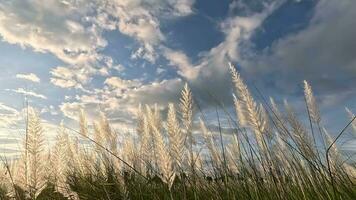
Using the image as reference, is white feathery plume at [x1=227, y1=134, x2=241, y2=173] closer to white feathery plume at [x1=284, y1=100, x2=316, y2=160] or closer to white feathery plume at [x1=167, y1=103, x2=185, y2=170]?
white feathery plume at [x1=284, y1=100, x2=316, y2=160]

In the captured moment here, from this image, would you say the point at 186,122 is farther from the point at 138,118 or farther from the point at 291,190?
the point at 138,118

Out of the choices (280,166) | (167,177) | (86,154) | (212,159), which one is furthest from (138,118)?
(167,177)

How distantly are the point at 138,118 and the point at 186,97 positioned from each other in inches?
140

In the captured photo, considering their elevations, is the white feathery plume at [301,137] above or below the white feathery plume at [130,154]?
below

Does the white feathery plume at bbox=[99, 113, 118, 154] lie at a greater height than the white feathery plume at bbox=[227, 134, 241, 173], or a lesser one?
greater

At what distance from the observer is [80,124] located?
5953 mm

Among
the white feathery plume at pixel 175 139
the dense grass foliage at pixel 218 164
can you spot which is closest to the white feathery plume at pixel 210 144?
the dense grass foliage at pixel 218 164

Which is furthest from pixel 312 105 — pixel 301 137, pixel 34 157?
pixel 34 157

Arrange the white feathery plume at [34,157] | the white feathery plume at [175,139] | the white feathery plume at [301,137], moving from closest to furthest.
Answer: the white feathery plume at [175,139] < the white feathery plume at [34,157] < the white feathery plume at [301,137]

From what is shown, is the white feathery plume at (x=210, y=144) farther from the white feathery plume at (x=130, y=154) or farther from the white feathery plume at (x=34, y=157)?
the white feathery plume at (x=34, y=157)

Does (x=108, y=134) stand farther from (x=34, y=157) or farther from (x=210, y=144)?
(x=34, y=157)

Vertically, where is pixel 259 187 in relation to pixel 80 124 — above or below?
below

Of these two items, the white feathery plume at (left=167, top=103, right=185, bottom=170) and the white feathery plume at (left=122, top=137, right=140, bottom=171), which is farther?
the white feathery plume at (left=122, top=137, right=140, bottom=171)

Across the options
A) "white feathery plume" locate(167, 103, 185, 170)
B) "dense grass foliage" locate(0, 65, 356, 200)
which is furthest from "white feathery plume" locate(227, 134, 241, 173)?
"white feathery plume" locate(167, 103, 185, 170)
